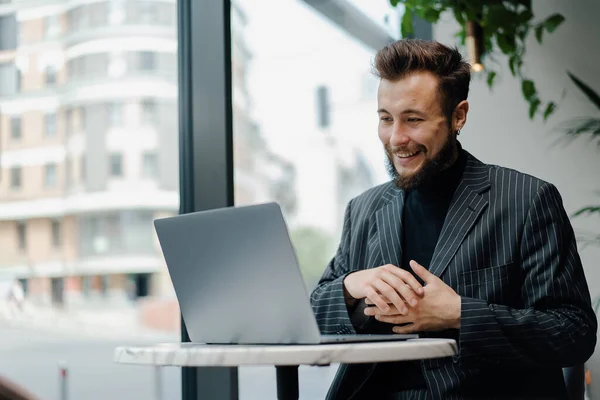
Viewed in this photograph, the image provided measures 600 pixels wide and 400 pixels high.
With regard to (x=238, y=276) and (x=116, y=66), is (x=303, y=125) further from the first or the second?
(x=238, y=276)

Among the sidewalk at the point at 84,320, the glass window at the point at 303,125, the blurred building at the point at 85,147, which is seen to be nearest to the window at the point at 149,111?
the blurred building at the point at 85,147

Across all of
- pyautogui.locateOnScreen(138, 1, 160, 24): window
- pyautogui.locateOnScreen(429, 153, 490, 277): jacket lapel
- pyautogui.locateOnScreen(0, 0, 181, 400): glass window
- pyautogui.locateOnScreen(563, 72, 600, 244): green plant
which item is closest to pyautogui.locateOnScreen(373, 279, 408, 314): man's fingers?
pyautogui.locateOnScreen(429, 153, 490, 277): jacket lapel

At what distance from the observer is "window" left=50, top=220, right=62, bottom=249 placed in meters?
2.31

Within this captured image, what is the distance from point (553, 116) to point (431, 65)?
1553mm

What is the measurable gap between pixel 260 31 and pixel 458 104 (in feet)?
4.20

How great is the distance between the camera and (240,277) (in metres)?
1.39

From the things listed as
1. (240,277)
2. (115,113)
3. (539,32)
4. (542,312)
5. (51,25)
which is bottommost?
(542,312)

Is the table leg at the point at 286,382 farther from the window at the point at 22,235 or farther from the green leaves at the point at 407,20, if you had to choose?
the green leaves at the point at 407,20

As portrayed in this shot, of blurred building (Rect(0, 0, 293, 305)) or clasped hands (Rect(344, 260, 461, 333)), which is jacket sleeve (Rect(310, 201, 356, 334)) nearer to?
clasped hands (Rect(344, 260, 461, 333))

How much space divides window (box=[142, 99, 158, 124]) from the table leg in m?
1.26

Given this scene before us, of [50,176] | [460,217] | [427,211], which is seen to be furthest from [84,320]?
[460,217]

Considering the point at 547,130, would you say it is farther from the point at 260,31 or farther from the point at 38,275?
the point at 38,275

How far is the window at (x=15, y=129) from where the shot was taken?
2.21m

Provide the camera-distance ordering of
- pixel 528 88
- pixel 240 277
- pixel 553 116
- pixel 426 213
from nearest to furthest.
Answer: pixel 240 277 → pixel 426 213 → pixel 528 88 → pixel 553 116
